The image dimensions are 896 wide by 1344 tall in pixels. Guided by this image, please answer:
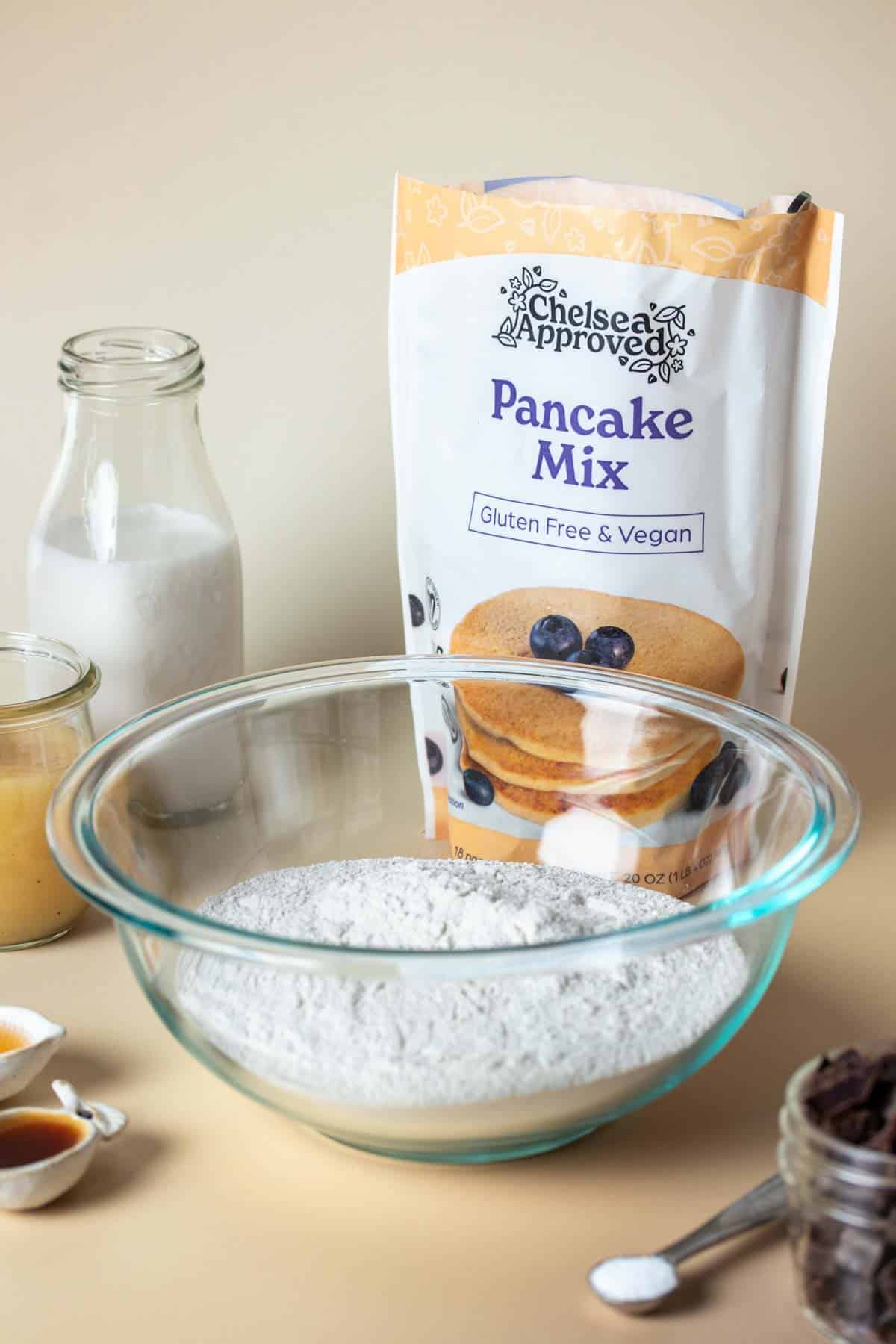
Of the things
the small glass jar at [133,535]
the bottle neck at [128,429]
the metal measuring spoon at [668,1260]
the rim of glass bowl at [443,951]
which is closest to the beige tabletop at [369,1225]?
the metal measuring spoon at [668,1260]

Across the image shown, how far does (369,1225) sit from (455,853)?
0.32 metres

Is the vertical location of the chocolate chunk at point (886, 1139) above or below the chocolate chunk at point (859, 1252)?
above

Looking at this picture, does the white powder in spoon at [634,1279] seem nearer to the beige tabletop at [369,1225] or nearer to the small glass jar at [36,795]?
the beige tabletop at [369,1225]

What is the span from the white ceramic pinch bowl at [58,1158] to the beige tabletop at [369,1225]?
0.01 meters

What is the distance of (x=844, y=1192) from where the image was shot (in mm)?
617

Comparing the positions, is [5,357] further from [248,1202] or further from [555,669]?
[248,1202]

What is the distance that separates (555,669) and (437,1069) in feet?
0.99

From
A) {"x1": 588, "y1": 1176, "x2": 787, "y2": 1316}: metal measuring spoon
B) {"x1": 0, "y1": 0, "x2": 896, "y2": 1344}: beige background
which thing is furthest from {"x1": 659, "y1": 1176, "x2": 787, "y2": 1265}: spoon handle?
{"x1": 0, "y1": 0, "x2": 896, "y2": 1344}: beige background

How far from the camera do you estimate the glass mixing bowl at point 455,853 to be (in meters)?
0.69

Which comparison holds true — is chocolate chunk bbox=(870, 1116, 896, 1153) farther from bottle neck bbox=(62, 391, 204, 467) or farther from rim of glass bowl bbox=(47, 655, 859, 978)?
bottle neck bbox=(62, 391, 204, 467)

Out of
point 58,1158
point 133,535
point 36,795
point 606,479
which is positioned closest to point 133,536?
point 133,535

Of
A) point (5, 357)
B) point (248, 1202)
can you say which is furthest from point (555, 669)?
point (5, 357)

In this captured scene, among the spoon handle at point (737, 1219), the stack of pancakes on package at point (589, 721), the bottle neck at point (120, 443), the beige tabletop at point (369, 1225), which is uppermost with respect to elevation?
the bottle neck at point (120, 443)

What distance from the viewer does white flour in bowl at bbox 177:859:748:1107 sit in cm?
70
